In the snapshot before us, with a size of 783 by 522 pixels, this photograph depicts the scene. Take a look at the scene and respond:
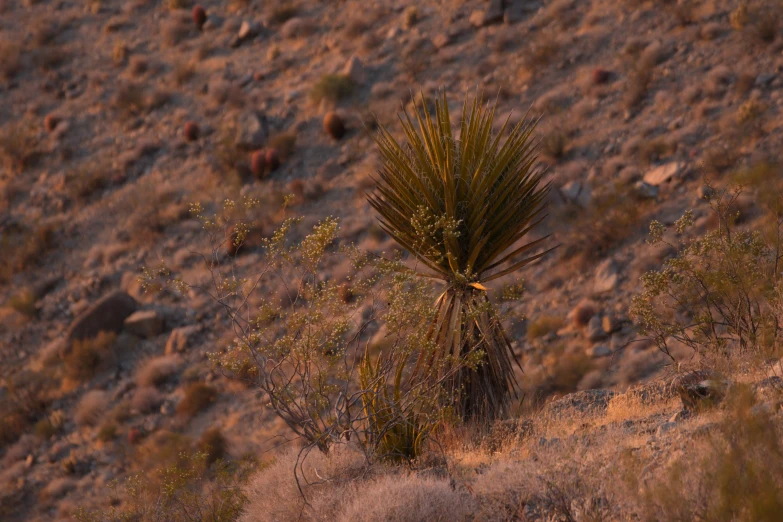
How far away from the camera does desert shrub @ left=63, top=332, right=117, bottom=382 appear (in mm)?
16406

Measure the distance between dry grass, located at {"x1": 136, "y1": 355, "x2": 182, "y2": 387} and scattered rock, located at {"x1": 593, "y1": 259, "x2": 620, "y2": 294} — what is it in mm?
8530

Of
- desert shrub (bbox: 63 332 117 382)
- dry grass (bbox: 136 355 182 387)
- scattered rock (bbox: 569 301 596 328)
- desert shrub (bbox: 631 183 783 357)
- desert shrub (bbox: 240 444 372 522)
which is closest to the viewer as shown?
desert shrub (bbox: 240 444 372 522)

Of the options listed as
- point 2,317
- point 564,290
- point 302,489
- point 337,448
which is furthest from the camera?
point 2,317

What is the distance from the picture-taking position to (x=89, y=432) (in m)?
15.1

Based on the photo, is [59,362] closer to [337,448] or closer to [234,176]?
[234,176]

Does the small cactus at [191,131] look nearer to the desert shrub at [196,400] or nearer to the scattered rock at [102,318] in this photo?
the scattered rock at [102,318]

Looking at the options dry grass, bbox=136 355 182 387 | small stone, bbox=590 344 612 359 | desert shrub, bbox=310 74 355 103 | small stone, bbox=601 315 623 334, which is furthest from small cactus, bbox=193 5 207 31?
small stone, bbox=590 344 612 359

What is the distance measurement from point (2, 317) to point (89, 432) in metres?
5.65

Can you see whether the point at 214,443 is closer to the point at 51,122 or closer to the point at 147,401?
the point at 147,401

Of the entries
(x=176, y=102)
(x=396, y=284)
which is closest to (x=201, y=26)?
(x=176, y=102)

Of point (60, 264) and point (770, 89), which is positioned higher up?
point (770, 89)

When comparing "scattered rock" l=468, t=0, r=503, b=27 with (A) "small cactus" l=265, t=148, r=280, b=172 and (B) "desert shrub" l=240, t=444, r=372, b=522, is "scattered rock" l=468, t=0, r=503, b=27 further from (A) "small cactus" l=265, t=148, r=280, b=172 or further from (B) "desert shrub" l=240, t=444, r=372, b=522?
(B) "desert shrub" l=240, t=444, r=372, b=522

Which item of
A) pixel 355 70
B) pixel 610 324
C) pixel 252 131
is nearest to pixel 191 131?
pixel 252 131

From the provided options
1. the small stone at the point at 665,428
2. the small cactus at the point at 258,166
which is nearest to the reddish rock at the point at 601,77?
the small cactus at the point at 258,166
